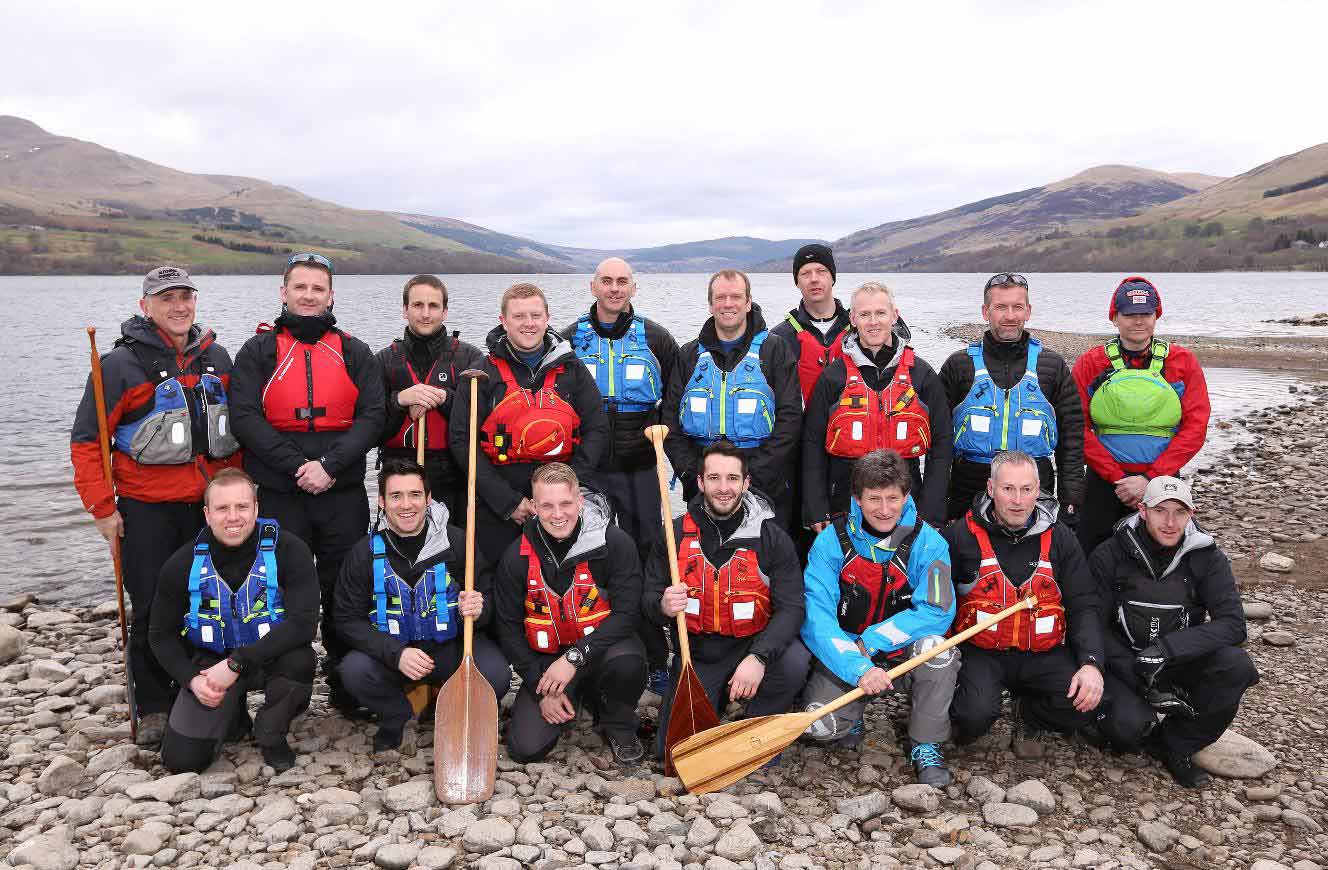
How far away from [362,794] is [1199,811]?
15.8ft

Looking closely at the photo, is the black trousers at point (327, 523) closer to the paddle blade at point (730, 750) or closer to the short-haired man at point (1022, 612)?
the paddle blade at point (730, 750)

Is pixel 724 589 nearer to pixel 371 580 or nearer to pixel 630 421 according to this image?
pixel 630 421

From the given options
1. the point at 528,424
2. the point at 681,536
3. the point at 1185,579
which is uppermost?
the point at 528,424

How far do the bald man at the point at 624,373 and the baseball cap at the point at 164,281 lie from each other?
274 cm

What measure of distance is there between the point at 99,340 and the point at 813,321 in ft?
162

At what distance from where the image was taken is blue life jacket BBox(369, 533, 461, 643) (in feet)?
17.6

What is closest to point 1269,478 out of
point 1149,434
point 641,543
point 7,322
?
point 1149,434

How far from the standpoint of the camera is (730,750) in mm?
4945

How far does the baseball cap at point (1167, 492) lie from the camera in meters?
5.01

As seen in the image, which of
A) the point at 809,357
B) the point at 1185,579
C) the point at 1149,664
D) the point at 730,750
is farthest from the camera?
the point at 809,357

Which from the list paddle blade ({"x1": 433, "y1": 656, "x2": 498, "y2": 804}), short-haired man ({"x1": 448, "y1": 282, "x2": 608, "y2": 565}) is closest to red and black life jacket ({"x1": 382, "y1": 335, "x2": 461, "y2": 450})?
short-haired man ({"x1": 448, "y1": 282, "x2": 608, "y2": 565})

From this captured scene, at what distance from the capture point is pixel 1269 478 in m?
13.1

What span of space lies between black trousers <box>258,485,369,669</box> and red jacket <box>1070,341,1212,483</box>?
547cm

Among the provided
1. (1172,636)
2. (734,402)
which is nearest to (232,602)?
(734,402)
